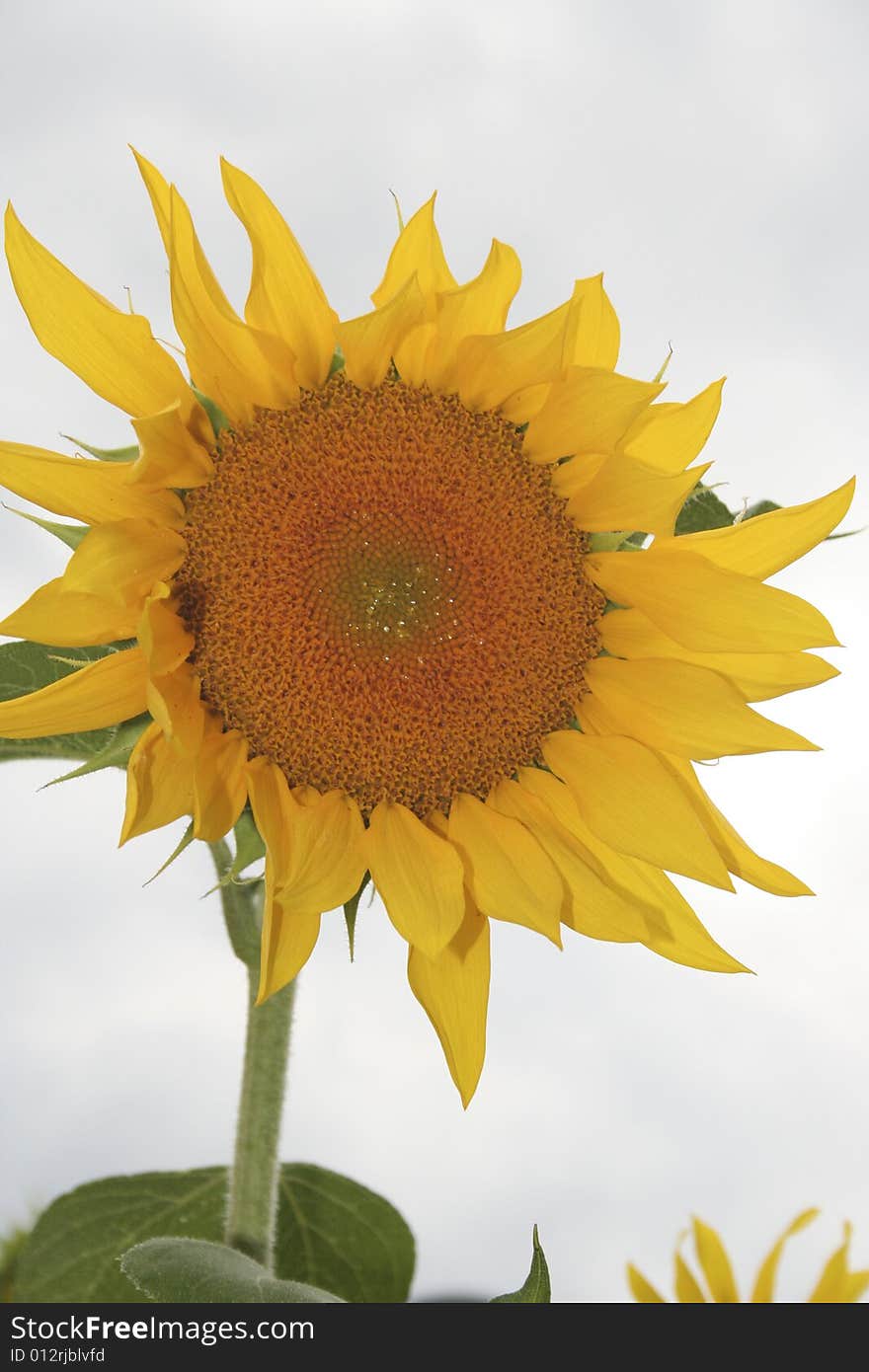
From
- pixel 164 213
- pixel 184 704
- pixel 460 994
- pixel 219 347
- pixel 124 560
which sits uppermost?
pixel 164 213

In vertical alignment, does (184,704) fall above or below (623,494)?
below

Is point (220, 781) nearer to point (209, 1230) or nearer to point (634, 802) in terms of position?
point (634, 802)

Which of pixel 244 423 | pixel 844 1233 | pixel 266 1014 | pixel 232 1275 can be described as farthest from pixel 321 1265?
pixel 244 423

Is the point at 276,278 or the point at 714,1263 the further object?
the point at 714,1263

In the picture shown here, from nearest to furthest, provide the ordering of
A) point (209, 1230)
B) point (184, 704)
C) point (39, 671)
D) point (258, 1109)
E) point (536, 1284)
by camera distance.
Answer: point (536, 1284) → point (184, 704) → point (39, 671) → point (258, 1109) → point (209, 1230)

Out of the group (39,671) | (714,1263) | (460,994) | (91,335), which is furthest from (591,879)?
(714,1263)

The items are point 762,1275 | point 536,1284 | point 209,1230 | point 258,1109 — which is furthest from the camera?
point 762,1275

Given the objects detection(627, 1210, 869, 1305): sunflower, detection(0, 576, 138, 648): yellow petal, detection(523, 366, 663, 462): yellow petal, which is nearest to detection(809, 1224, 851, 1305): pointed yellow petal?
detection(627, 1210, 869, 1305): sunflower

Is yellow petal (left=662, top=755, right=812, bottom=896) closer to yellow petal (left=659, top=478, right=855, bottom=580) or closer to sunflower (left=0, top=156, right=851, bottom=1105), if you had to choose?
sunflower (left=0, top=156, right=851, bottom=1105)
